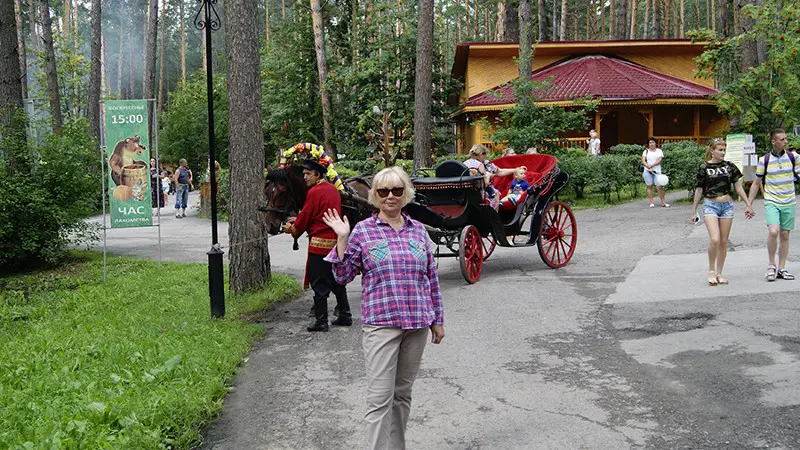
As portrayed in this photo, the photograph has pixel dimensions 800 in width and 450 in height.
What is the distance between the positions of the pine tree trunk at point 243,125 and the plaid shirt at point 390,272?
6171 mm

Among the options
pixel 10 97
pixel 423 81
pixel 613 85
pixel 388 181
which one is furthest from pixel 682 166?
pixel 388 181

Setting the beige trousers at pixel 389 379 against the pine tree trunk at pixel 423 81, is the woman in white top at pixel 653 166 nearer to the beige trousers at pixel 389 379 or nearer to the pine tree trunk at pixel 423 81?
the pine tree trunk at pixel 423 81

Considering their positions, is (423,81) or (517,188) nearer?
(517,188)

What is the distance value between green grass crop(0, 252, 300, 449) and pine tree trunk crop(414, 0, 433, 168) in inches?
462

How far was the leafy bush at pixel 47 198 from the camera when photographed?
14234 mm

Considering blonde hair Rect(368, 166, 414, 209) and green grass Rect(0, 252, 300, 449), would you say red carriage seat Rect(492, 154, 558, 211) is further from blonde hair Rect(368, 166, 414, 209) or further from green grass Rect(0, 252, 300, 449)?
blonde hair Rect(368, 166, 414, 209)

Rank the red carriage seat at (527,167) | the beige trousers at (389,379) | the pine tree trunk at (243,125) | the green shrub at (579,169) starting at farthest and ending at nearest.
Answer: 1. the green shrub at (579,169)
2. the red carriage seat at (527,167)
3. the pine tree trunk at (243,125)
4. the beige trousers at (389,379)

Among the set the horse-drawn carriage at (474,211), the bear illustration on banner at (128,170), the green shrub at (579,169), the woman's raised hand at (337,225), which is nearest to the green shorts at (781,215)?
the horse-drawn carriage at (474,211)

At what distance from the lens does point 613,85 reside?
103 ft

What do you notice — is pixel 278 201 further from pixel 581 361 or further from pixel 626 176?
pixel 626 176

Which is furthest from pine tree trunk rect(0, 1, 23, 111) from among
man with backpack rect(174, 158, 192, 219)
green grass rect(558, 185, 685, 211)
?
green grass rect(558, 185, 685, 211)

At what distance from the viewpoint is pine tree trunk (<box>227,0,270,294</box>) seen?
1070 centimetres

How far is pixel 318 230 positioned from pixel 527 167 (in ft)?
17.3

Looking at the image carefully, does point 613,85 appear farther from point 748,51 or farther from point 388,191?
point 388,191
